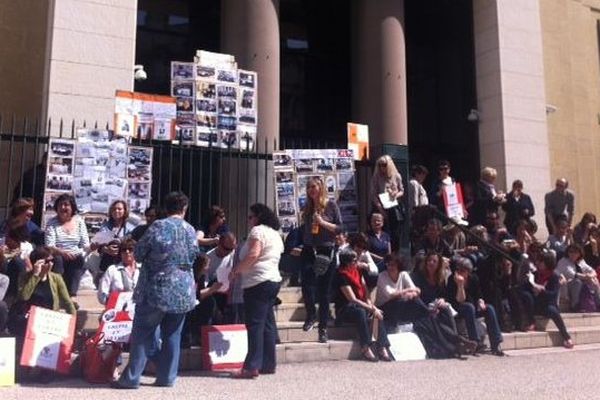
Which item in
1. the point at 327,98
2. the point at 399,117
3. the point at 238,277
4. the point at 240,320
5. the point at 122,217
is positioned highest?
the point at 327,98

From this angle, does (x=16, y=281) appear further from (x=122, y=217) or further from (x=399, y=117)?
(x=399, y=117)

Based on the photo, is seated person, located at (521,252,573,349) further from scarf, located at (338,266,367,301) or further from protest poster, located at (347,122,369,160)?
protest poster, located at (347,122,369,160)

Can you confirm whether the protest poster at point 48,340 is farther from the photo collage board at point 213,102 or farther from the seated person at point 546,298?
the seated person at point 546,298

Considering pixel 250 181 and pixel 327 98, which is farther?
pixel 327 98

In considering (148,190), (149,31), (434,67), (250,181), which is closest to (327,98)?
(434,67)

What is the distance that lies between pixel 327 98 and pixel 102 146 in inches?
336

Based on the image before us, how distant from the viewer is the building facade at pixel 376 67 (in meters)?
10.2

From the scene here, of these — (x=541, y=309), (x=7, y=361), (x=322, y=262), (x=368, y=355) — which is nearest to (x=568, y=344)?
(x=541, y=309)

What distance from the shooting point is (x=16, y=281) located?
6.76 m

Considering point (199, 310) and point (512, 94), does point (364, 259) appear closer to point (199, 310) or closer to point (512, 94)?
point (199, 310)

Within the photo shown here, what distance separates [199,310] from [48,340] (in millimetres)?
1665

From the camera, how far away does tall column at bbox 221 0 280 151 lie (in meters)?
12.0

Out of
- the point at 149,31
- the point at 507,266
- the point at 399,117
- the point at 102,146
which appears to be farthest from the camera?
the point at 149,31

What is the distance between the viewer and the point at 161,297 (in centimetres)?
578
